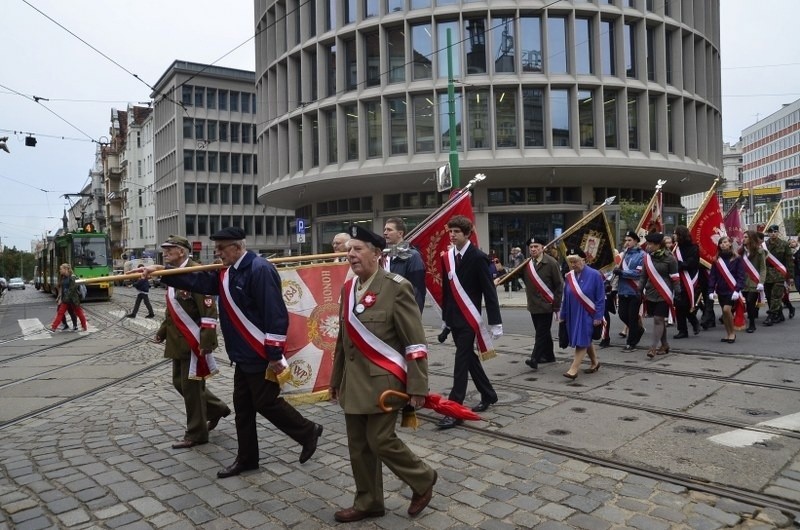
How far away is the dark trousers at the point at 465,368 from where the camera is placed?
6078 mm

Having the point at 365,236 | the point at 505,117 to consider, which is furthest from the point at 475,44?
the point at 365,236

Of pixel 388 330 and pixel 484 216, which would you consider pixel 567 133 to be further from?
pixel 388 330

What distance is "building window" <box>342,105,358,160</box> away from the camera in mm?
31922

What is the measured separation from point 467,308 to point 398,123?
25.7 metres

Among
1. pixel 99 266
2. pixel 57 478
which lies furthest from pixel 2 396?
pixel 99 266

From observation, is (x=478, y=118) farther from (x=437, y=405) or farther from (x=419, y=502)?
(x=419, y=502)

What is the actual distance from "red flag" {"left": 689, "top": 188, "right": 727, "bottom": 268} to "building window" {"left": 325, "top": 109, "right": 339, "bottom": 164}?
23.0m

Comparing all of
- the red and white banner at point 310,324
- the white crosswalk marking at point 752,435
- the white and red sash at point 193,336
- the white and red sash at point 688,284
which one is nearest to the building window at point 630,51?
the white and red sash at point 688,284

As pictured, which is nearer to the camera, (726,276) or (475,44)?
Result: (726,276)

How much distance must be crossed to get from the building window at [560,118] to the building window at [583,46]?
4.64 feet

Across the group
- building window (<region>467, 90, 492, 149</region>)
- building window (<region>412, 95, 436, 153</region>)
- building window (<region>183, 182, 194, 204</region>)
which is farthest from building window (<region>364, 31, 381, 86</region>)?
building window (<region>183, 182, 194, 204</region>)

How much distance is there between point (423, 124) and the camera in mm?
30328

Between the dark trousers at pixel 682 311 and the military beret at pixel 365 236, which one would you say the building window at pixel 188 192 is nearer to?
the dark trousers at pixel 682 311

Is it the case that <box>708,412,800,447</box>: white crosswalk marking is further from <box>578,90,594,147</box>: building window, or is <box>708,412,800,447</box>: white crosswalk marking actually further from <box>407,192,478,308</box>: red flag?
<box>578,90,594,147</box>: building window
